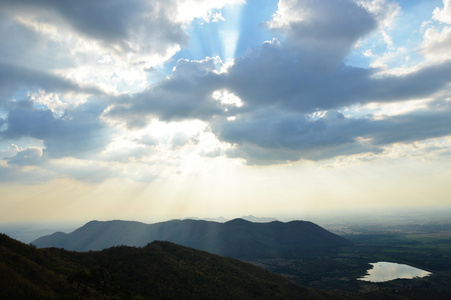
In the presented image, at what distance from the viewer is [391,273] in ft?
575

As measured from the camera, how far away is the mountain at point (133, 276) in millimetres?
36922

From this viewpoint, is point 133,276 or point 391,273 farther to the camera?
point 391,273

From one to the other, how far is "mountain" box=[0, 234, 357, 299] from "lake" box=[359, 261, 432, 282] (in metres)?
88.8

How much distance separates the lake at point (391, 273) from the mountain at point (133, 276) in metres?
88.8

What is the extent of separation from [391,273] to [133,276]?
181432mm

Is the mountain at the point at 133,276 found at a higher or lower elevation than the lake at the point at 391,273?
higher

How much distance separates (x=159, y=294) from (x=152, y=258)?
60.0ft

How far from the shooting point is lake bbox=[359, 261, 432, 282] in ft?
522

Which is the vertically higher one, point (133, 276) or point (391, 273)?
point (133, 276)

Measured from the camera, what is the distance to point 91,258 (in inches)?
2608

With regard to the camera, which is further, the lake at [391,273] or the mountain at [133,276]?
the lake at [391,273]

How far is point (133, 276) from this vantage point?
63.7 metres

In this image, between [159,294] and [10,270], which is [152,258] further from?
[10,270]

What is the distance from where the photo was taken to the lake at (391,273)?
522ft
